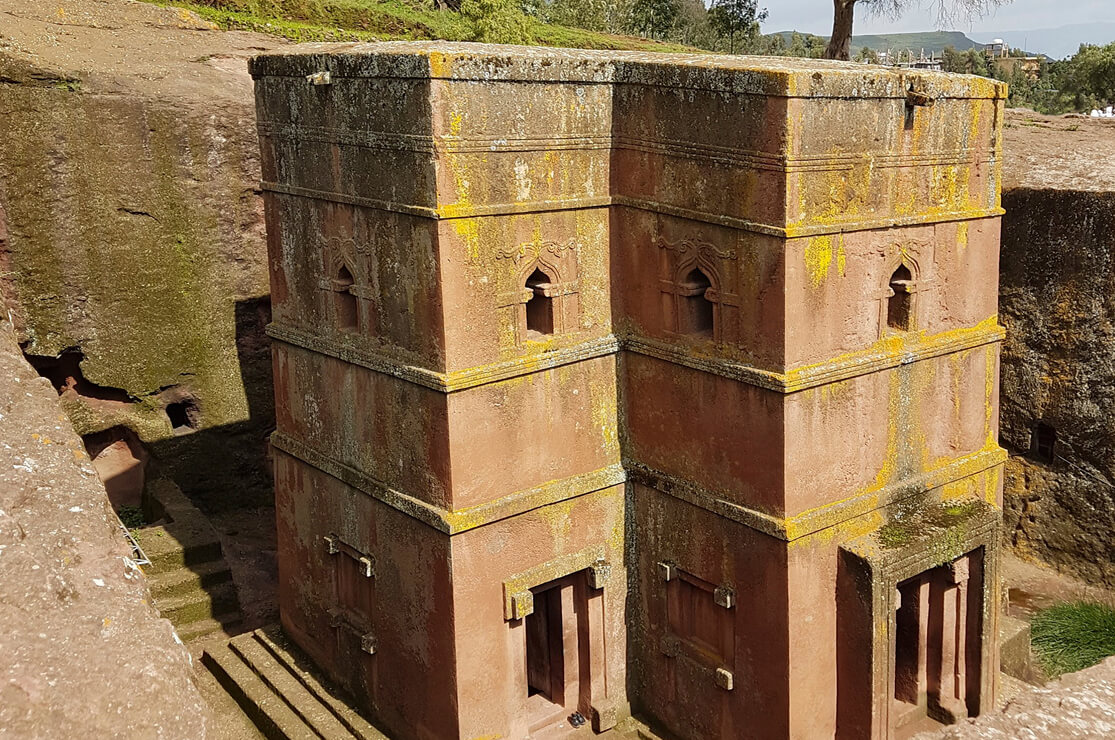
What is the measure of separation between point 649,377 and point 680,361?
1.57 ft

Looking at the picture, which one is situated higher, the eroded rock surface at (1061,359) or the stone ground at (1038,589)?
the eroded rock surface at (1061,359)

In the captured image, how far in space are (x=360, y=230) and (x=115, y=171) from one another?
20.4 feet

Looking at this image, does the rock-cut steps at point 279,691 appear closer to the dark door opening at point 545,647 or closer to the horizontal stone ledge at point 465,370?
the dark door opening at point 545,647

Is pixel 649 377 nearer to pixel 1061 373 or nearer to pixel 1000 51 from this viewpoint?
pixel 1061 373

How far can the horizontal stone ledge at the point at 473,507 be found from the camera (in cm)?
898

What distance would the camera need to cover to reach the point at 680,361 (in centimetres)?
920

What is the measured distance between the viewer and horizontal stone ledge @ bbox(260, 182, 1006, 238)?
837cm

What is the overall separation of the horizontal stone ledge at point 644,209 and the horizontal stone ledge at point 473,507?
2.24 m

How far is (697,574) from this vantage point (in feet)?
31.1

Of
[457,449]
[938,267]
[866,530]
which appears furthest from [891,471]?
[457,449]

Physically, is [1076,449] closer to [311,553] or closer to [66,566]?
[311,553]

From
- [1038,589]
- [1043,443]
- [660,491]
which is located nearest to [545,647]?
[660,491]

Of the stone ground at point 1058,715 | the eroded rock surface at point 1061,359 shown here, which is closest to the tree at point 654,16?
the eroded rock surface at point 1061,359

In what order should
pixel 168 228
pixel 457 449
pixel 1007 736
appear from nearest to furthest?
pixel 1007 736 → pixel 457 449 → pixel 168 228
